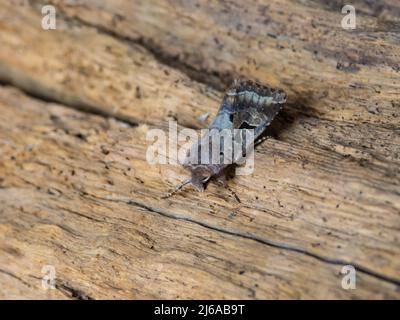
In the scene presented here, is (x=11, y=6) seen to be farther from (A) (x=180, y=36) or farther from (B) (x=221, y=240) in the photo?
(B) (x=221, y=240)

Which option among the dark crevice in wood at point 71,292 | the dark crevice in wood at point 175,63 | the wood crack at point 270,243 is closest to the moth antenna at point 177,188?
the wood crack at point 270,243

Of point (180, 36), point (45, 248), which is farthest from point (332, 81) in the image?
point (45, 248)

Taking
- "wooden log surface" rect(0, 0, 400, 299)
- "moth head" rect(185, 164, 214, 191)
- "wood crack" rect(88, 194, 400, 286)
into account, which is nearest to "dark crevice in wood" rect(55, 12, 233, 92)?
"wooden log surface" rect(0, 0, 400, 299)

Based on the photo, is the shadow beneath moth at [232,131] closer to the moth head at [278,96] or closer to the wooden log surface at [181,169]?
the moth head at [278,96]

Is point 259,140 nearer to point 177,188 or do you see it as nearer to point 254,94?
point 254,94

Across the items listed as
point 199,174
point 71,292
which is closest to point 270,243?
point 199,174
